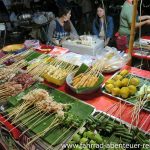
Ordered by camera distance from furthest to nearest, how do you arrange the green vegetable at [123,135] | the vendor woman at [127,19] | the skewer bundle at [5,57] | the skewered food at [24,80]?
the vendor woman at [127,19] < the skewer bundle at [5,57] < the skewered food at [24,80] < the green vegetable at [123,135]

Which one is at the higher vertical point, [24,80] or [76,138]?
[24,80]

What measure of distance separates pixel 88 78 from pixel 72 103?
0.46 meters

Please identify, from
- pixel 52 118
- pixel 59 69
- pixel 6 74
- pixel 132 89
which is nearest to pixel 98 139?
pixel 52 118

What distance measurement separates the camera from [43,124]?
2410mm

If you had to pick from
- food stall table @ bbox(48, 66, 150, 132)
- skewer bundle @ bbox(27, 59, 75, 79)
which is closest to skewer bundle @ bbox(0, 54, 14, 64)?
skewer bundle @ bbox(27, 59, 75, 79)

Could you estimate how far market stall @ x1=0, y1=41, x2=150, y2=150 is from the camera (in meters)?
2.19

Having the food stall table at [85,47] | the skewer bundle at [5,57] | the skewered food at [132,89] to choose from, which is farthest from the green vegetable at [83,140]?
the skewer bundle at [5,57]

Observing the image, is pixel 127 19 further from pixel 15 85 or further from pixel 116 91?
pixel 15 85

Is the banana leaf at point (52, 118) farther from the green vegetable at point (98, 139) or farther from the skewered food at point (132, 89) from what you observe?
the skewered food at point (132, 89)

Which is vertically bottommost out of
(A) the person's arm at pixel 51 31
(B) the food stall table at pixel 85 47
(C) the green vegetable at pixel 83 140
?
(C) the green vegetable at pixel 83 140

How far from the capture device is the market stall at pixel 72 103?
86.4 inches

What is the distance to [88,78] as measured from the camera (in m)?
2.93

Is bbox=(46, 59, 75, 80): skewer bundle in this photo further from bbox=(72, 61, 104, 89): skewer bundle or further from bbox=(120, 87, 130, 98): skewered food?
bbox=(120, 87, 130, 98): skewered food

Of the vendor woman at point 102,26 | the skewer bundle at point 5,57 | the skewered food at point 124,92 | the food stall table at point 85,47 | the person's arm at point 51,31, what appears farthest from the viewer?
the vendor woman at point 102,26
